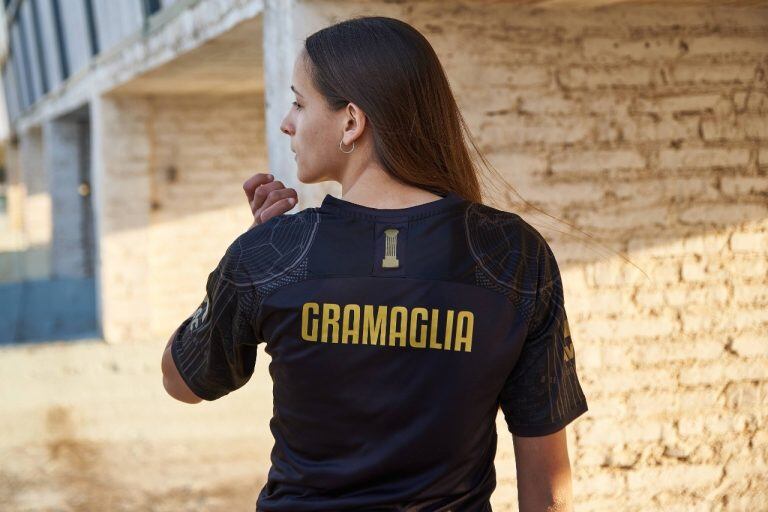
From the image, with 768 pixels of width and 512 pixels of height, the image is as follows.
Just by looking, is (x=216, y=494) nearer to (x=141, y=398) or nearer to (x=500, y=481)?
(x=500, y=481)

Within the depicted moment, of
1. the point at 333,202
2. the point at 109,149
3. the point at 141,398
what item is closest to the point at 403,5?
the point at 333,202

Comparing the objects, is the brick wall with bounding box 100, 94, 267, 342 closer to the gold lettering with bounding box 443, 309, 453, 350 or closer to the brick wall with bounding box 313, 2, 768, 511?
the brick wall with bounding box 313, 2, 768, 511

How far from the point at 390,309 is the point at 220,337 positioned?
0.98 ft

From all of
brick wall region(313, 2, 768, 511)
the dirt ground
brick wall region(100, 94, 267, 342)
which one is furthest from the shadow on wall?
brick wall region(313, 2, 768, 511)

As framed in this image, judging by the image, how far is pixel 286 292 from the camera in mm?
1401

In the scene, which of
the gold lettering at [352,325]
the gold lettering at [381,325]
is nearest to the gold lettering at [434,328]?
the gold lettering at [381,325]

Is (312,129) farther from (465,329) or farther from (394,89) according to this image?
(465,329)

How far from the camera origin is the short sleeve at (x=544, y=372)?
146 centimetres

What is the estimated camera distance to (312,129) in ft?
4.87

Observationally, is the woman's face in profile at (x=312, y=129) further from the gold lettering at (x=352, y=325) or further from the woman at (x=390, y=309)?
the gold lettering at (x=352, y=325)

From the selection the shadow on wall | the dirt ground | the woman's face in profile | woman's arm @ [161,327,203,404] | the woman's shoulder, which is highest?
the woman's face in profile

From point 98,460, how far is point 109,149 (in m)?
3.91

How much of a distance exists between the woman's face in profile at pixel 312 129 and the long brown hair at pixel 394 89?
0.02 meters

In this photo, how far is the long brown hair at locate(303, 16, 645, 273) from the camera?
140 centimetres
